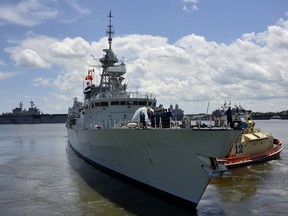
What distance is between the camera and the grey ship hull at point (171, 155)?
40.4 feet

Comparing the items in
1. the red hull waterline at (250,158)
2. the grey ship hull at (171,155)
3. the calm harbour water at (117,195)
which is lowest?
the calm harbour water at (117,195)

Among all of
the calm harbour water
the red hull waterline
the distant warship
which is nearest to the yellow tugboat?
the red hull waterline

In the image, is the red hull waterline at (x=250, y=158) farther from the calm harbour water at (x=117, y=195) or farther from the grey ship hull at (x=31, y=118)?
the grey ship hull at (x=31, y=118)

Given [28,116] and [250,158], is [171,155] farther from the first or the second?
[28,116]

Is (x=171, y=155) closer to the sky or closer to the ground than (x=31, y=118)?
closer to the ground

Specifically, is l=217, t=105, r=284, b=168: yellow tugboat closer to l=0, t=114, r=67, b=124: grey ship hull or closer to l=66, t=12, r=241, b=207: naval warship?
l=66, t=12, r=241, b=207: naval warship

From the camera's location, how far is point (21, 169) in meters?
26.7

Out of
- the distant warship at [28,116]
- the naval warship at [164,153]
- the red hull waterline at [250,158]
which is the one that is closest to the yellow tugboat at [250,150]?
the red hull waterline at [250,158]

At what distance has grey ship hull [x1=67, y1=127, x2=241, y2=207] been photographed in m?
12.3

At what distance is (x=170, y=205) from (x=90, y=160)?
13602 mm

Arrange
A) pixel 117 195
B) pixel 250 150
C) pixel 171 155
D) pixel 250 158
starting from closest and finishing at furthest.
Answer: pixel 171 155, pixel 117 195, pixel 250 158, pixel 250 150

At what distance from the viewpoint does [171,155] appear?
542 inches

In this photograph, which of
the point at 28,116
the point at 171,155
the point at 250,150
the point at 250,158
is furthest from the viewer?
the point at 28,116

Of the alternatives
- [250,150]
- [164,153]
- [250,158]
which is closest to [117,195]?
[164,153]
